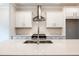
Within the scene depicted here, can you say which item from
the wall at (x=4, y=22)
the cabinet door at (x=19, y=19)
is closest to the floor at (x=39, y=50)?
the wall at (x=4, y=22)

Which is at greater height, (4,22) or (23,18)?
(23,18)

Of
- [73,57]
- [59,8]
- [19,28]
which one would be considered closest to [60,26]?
[59,8]

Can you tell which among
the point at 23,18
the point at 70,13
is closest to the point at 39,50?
the point at 70,13

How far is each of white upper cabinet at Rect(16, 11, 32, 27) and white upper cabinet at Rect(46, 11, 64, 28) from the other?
0.58 m

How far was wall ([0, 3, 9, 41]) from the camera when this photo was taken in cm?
421

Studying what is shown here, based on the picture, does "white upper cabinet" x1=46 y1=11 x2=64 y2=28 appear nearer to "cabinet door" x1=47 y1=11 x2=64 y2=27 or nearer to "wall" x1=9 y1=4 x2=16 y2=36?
"cabinet door" x1=47 y1=11 x2=64 y2=27

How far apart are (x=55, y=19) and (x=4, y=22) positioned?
1.61 meters

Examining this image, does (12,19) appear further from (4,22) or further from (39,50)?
(39,50)

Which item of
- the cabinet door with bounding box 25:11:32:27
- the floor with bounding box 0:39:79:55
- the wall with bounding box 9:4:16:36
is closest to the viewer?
the floor with bounding box 0:39:79:55

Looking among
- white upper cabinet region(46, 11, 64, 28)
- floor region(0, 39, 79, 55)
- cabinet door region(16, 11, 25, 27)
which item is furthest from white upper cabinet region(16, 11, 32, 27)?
floor region(0, 39, 79, 55)

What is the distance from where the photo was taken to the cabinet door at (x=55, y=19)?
4.67 m

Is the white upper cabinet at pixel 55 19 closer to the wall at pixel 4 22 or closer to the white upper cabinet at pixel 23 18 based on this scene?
the white upper cabinet at pixel 23 18

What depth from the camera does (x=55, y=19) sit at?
15.5 ft

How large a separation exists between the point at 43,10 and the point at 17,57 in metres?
3.77
